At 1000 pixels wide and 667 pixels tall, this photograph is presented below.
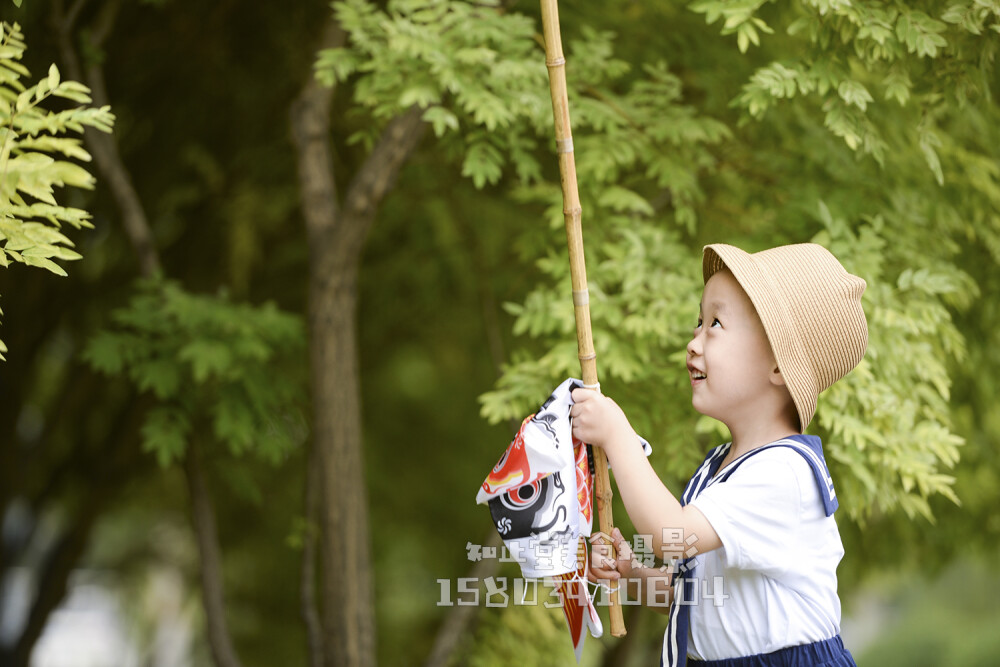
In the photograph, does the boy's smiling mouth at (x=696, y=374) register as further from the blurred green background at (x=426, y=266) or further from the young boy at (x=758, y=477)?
the blurred green background at (x=426, y=266)

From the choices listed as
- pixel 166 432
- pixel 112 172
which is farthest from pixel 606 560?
pixel 112 172

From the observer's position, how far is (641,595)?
2.28 metres

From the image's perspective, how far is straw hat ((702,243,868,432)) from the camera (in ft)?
6.40

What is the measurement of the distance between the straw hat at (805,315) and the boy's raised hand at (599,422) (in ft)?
1.21

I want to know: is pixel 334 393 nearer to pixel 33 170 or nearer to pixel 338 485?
pixel 338 485

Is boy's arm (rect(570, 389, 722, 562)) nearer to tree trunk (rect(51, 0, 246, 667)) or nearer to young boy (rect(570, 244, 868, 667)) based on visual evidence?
young boy (rect(570, 244, 868, 667))

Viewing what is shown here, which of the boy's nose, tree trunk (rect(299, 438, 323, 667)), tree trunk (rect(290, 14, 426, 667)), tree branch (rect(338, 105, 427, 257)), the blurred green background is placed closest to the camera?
the boy's nose

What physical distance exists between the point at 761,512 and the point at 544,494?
0.47m

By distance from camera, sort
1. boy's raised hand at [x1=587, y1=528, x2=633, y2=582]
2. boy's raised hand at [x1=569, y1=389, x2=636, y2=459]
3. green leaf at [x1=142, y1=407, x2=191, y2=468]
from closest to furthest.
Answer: boy's raised hand at [x1=569, y1=389, x2=636, y2=459]
boy's raised hand at [x1=587, y1=528, x2=633, y2=582]
green leaf at [x1=142, y1=407, x2=191, y2=468]

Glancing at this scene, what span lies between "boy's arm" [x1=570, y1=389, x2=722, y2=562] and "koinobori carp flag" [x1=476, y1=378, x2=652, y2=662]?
69 millimetres

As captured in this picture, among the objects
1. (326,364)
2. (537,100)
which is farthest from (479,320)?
(537,100)

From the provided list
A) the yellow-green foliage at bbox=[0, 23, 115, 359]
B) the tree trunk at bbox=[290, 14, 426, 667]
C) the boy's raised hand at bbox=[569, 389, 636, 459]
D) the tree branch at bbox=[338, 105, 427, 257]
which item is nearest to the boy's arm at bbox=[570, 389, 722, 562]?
the boy's raised hand at bbox=[569, 389, 636, 459]

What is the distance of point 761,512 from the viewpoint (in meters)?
1.86

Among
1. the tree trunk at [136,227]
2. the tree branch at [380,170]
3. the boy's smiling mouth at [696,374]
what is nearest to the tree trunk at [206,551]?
the tree trunk at [136,227]
